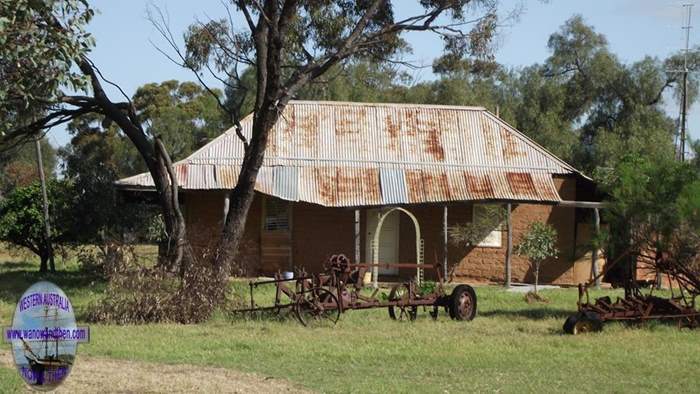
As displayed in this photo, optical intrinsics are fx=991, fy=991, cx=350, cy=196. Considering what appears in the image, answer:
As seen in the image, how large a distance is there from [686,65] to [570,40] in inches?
221

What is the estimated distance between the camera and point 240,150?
25984 mm

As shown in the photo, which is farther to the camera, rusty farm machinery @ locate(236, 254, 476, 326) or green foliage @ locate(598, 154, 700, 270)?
green foliage @ locate(598, 154, 700, 270)

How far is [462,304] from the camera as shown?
16.9m

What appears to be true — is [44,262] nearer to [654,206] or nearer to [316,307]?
[316,307]

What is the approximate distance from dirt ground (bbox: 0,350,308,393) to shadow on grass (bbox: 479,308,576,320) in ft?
26.8

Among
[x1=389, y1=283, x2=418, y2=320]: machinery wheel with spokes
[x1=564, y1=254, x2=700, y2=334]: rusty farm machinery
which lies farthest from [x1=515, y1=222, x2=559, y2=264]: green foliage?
[x1=389, y1=283, x2=418, y2=320]: machinery wheel with spokes

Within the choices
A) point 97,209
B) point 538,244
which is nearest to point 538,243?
point 538,244

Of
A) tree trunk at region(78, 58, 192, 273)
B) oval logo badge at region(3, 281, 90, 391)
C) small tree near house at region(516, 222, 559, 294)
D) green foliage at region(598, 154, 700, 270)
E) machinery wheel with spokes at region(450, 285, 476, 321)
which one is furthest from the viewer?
small tree near house at region(516, 222, 559, 294)

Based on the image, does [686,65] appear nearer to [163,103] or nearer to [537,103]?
[537,103]

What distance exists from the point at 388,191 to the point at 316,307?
32.4 ft

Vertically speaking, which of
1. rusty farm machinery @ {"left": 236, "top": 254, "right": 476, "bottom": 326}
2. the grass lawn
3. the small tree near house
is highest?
the small tree near house

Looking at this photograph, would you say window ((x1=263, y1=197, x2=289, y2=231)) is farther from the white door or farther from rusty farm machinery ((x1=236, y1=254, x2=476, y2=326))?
rusty farm machinery ((x1=236, y1=254, x2=476, y2=326))

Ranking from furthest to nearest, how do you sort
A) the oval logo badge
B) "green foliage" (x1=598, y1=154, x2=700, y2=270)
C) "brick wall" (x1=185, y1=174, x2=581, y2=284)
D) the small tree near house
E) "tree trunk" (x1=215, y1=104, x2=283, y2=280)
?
"brick wall" (x1=185, y1=174, x2=581, y2=284) < the small tree near house < "tree trunk" (x1=215, y1=104, x2=283, y2=280) < "green foliage" (x1=598, y1=154, x2=700, y2=270) < the oval logo badge

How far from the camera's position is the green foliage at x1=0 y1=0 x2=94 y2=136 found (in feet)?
32.4
